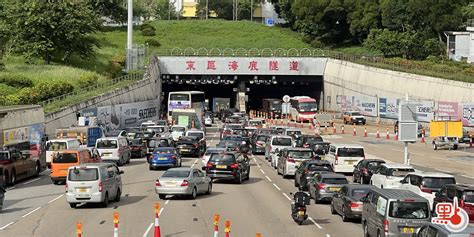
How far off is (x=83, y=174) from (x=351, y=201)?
979cm

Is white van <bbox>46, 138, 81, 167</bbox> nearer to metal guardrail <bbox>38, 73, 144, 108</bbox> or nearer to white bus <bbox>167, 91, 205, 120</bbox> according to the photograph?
metal guardrail <bbox>38, 73, 144, 108</bbox>

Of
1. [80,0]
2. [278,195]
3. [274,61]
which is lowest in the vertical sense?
[278,195]

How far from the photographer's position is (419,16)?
11619 cm

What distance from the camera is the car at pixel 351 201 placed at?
87.7ft

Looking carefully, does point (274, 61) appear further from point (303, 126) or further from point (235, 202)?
point (235, 202)

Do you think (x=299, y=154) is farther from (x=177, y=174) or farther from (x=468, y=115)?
(x=468, y=115)

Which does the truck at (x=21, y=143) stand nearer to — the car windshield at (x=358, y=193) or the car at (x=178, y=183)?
the car at (x=178, y=183)

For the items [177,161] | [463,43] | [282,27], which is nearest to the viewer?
[177,161]

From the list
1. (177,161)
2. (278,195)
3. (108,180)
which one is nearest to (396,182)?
(278,195)

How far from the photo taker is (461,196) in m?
25.8

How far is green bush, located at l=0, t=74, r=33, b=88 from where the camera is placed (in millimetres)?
70625

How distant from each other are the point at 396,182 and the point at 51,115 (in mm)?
34090

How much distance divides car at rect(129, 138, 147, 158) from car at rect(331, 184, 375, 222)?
31.2m

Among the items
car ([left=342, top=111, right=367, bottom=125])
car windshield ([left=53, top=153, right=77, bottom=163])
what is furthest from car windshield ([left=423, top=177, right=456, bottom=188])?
car ([left=342, top=111, right=367, bottom=125])
